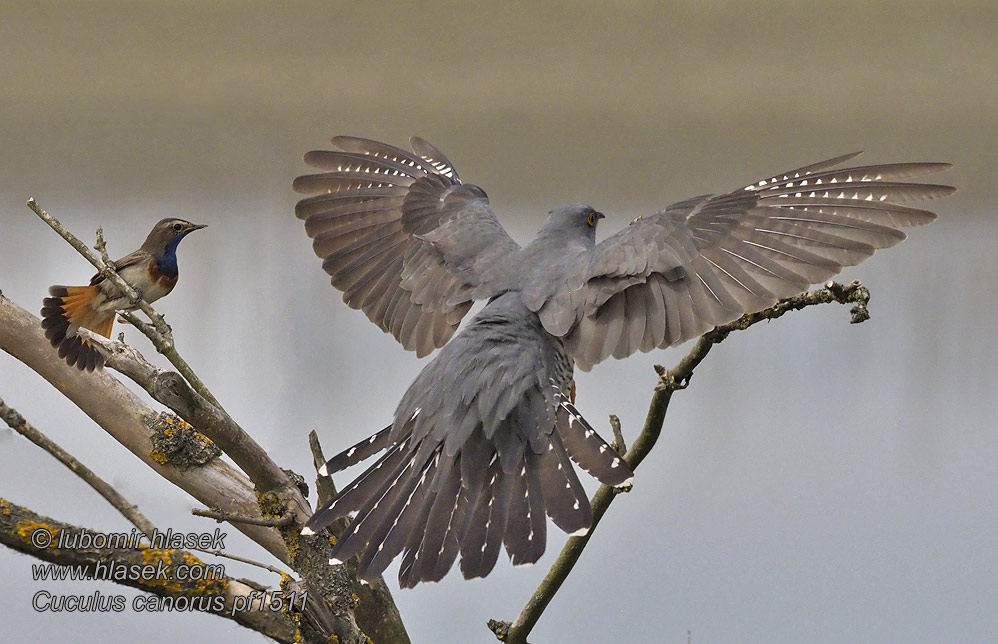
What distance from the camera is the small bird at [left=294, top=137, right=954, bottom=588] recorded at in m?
1.17

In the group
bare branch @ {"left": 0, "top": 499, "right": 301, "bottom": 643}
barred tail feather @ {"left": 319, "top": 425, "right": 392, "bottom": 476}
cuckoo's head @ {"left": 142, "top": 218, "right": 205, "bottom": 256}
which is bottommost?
bare branch @ {"left": 0, "top": 499, "right": 301, "bottom": 643}

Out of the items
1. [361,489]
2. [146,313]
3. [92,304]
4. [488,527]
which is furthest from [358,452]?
[92,304]

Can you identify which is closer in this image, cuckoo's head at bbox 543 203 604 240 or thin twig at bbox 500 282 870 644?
thin twig at bbox 500 282 870 644

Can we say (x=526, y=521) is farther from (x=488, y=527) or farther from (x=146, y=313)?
(x=146, y=313)

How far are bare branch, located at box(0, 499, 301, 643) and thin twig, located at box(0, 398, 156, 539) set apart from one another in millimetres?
92

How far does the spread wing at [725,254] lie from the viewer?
4.48 feet

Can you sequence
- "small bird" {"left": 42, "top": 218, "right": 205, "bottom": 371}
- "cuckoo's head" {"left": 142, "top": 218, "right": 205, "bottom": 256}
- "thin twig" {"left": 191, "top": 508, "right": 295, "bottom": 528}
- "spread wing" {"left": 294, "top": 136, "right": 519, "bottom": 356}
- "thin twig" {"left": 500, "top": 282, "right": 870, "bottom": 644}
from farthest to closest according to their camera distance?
1. "spread wing" {"left": 294, "top": 136, "right": 519, "bottom": 356}
2. "cuckoo's head" {"left": 142, "top": 218, "right": 205, "bottom": 256}
3. "small bird" {"left": 42, "top": 218, "right": 205, "bottom": 371}
4. "thin twig" {"left": 500, "top": 282, "right": 870, "bottom": 644}
5. "thin twig" {"left": 191, "top": 508, "right": 295, "bottom": 528}

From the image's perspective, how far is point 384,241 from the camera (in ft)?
6.12

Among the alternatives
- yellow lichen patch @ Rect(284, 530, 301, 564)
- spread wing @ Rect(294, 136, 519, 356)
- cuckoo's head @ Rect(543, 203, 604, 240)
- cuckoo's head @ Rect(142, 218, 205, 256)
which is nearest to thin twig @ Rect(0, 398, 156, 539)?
yellow lichen patch @ Rect(284, 530, 301, 564)

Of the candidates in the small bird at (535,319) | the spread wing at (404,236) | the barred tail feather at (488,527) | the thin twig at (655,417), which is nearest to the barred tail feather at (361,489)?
the small bird at (535,319)

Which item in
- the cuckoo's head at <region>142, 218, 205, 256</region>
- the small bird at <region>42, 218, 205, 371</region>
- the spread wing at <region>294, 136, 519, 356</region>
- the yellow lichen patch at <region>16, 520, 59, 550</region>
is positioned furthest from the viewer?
the spread wing at <region>294, 136, 519, 356</region>

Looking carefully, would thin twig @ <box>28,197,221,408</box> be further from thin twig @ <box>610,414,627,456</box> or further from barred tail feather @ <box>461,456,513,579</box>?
thin twig @ <box>610,414,627,456</box>

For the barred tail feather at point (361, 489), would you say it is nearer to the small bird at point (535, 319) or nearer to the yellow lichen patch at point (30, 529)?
the small bird at point (535, 319)

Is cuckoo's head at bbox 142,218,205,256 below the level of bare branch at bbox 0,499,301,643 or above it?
above
